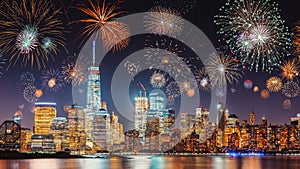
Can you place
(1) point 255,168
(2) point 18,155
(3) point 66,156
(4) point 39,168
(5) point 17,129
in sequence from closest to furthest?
(4) point 39,168, (1) point 255,168, (2) point 18,155, (5) point 17,129, (3) point 66,156

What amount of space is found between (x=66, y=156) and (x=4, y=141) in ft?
101

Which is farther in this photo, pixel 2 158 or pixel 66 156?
pixel 66 156

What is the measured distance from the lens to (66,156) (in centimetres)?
17375

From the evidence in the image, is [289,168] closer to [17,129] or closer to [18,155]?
[18,155]

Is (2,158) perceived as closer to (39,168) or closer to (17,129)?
(17,129)

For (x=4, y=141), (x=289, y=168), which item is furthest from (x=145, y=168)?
(x=4, y=141)

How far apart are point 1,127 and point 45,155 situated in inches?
877

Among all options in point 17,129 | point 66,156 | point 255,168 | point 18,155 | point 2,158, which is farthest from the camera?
point 66,156

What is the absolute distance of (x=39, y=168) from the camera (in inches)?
3366

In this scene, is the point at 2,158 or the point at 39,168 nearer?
the point at 39,168

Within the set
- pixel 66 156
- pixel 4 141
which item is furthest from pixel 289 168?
pixel 66 156

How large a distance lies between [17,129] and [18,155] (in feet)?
46.3

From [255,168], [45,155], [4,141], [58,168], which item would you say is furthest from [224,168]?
[45,155]

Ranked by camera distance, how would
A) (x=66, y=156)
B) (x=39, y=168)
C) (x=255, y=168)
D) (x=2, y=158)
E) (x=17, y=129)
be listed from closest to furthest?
1. (x=39, y=168)
2. (x=255, y=168)
3. (x=2, y=158)
4. (x=17, y=129)
5. (x=66, y=156)
